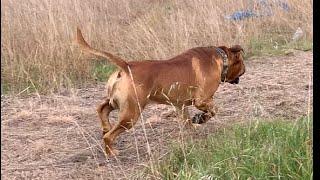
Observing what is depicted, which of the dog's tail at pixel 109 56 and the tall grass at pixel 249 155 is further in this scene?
the dog's tail at pixel 109 56

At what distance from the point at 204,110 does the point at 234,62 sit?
0.56 m

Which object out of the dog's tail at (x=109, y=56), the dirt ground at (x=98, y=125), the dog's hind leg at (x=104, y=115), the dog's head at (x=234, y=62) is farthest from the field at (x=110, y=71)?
the dog's tail at (x=109, y=56)

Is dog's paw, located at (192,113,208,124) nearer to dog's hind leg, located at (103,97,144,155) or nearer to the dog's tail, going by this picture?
dog's hind leg, located at (103,97,144,155)

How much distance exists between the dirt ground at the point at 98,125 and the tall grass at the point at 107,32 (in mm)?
428

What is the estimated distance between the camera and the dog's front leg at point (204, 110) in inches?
164

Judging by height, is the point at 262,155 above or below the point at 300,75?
above

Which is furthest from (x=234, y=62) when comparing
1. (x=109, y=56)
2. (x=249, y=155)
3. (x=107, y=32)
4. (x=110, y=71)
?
(x=107, y=32)

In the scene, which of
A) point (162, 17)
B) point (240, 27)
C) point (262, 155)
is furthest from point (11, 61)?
point (262, 155)

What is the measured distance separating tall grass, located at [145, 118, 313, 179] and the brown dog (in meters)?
0.46

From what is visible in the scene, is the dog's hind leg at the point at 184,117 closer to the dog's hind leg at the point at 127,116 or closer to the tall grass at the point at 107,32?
the dog's hind leg at the point at 127,116

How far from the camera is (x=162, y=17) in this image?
24.0 feet

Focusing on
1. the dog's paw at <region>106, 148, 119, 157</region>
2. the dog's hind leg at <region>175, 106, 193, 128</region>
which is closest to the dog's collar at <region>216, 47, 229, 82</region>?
the dog's hind leg at <region>175, 106, 193, 128</region>

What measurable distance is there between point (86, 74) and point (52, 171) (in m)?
2.54
